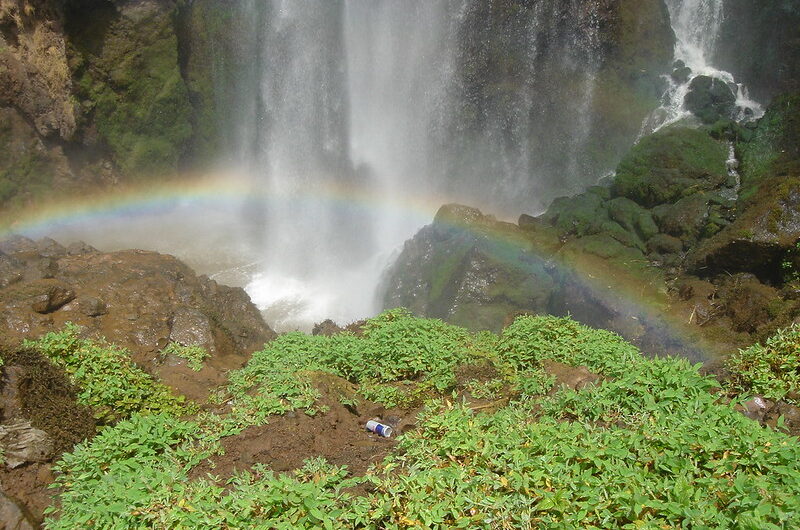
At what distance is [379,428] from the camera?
17.2 ft

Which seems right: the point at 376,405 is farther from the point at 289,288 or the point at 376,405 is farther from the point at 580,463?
the point at 289,288

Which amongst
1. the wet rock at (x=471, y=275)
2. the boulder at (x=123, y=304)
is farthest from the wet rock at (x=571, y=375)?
the wet rock at (x=471, y=275)

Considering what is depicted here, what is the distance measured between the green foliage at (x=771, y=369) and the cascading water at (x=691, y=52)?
14616mm

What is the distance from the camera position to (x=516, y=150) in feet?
64.0

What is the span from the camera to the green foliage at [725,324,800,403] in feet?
15.7

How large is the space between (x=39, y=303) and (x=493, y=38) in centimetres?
1530

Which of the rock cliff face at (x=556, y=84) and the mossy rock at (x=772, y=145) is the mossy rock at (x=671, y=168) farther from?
the rock cliff face at (x=556, y=84)

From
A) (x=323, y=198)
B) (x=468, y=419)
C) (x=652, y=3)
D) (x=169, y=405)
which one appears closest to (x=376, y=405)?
(x=468, y=419)

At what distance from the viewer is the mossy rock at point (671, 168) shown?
1447 centimetres

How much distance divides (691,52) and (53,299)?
1981cm

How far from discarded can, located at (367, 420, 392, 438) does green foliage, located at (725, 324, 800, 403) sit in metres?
2.96

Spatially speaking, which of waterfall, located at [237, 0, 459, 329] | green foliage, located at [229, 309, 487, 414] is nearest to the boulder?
green foliage, located at [229, 309, 487, 414]

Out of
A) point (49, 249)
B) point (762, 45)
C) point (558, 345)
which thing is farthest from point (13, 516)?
point (762, 45)

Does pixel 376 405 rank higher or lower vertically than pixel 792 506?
lower
